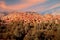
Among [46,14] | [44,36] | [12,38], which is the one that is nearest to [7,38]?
[12,38]

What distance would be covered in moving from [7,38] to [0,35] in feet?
9.72

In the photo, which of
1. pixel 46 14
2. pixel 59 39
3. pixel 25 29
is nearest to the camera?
pixel 59 39

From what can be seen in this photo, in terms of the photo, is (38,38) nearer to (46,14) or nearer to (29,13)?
(46,14)

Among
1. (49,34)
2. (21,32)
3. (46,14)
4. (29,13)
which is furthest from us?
(29,13)

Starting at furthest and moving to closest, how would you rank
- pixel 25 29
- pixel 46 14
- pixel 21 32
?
pixel 46 14, pixel 25 29, pixel 21 32

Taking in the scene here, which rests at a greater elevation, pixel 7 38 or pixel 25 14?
pixel 25 14

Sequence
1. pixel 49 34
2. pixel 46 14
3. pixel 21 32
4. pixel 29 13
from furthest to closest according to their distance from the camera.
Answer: pixel 29 13
pixel 46 14
pixel 21 32
pixel 49 34

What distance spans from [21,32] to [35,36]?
601 centimetres

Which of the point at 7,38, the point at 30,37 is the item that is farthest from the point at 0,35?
the point at 30,37

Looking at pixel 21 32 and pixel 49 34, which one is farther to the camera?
pixel 21 32

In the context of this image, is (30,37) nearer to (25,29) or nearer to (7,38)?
(7,38)

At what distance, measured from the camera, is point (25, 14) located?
101562 millimetres

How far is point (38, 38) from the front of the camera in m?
39.9

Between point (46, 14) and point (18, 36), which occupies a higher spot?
point (46, 14)
